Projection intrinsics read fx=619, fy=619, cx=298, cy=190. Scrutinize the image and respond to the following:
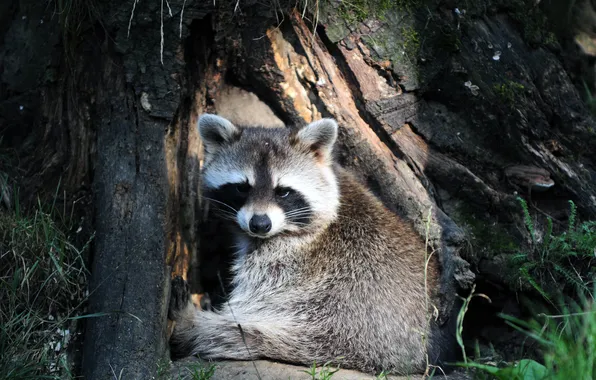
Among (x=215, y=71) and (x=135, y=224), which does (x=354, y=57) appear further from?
(x=135, y=224)

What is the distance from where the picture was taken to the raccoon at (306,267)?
3.71 metres

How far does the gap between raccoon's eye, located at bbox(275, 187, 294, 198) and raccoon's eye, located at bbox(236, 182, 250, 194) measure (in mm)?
185

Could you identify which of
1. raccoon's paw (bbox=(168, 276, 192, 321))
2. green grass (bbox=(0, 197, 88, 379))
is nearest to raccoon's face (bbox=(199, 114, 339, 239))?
raccoon's paw (bbox=(168, 276, 192, 321))

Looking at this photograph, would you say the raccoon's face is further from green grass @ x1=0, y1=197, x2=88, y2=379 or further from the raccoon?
green grass @ x1=0, y1=197, x2=88, y2=379

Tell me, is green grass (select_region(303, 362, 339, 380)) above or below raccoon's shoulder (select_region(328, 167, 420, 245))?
below

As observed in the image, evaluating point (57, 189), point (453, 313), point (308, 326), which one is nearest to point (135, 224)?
point (57, 189)

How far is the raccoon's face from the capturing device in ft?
12.8

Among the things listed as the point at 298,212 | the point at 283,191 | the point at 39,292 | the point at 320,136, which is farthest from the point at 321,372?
the point at 39,292

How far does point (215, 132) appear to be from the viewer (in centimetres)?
415

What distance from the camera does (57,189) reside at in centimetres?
392

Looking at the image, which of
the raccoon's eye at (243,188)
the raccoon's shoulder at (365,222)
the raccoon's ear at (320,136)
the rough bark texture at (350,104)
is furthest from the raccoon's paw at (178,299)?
the raccoon's ear at (320,136)

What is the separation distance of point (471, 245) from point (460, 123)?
882 millimetres

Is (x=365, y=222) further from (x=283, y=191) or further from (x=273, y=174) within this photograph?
(x=273, y=174)

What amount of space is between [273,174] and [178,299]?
990 millimetres
